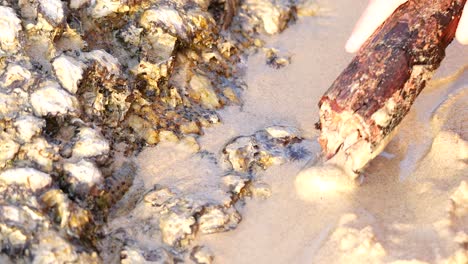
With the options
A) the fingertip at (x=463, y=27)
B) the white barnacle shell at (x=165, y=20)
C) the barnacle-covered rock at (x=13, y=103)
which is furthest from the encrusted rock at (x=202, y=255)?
the fingertip at (x=463, y=27)

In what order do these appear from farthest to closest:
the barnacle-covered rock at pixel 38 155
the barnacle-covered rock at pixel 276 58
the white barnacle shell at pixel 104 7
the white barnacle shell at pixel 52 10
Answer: the barnacle-covered rock at pixel 276 58 → the white barnacle shell at pixel 104 7 → the white barnacle shell at pixel 52 10 → the barnacle-covered rock at pixel 38 155

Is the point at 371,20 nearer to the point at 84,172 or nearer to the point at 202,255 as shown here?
the point at 202,255

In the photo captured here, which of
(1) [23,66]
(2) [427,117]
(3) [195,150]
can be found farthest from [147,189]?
(2) [427,117]

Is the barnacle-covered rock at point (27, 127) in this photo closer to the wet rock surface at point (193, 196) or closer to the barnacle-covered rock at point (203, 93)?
the wet rock surface at point (193, 196)

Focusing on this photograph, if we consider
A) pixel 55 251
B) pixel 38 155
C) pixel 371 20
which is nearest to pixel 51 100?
pixel 38 155

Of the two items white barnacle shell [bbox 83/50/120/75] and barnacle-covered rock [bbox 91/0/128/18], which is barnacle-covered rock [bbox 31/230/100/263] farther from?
barnacle-covered rock [bbox 91/0/128/18]

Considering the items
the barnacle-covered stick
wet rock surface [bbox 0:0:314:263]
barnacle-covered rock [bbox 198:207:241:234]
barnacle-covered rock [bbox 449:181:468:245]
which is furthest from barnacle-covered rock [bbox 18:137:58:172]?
barnacle-covered rock [bbox 449:181:468:245]

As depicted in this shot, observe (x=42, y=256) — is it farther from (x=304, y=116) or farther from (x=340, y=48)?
(x=340, y=48)
